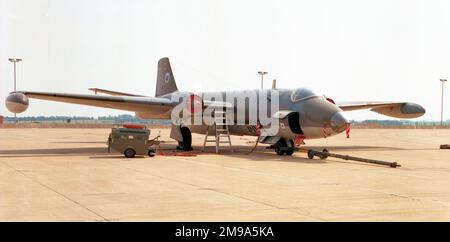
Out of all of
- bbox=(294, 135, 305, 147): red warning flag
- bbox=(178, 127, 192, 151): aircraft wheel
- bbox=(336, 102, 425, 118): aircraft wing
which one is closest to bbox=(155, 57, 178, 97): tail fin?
bbox=(178, 127, 192, 151): aircraft wheel

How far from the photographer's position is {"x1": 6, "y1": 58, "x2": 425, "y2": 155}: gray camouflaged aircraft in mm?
20078

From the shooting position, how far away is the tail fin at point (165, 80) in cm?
3120

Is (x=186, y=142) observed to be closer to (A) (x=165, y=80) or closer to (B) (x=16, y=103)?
(A) (x=165, y=80)

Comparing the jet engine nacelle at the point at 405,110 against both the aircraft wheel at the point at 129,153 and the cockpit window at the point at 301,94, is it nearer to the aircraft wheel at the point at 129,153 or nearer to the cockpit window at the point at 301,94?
the cockpit window at the point at 301,94

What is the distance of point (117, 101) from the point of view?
78.1 ft

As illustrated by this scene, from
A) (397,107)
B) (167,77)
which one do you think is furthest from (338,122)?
(167,77)

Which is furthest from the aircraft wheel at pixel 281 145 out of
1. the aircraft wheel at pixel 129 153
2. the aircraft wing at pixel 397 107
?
the aircraft wing at pixel 397 107

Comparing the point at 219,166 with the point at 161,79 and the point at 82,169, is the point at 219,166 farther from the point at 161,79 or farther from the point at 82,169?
the point at 161,79

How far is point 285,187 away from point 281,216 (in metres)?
3.56

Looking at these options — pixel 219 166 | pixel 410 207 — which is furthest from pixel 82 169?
pixel 410 207

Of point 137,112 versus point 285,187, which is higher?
point 137,112

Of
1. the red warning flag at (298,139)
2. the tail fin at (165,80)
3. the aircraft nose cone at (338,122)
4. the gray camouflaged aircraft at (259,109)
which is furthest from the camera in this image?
the tail fin at (165,80)

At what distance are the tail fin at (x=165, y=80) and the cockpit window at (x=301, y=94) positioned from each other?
37.5ft

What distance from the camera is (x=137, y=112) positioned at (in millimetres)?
27922
